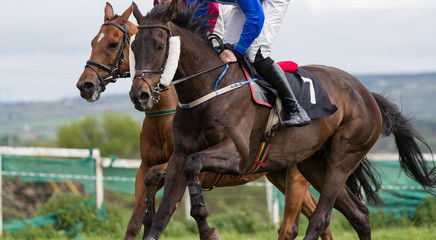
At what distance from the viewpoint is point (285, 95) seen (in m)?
5.02

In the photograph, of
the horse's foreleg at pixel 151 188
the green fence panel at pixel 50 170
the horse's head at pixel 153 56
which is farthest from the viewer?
the green fence panel at pixel 50 170

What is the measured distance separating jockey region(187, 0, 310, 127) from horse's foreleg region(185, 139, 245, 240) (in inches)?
28.7

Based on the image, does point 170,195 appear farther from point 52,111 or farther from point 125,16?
point 52,111

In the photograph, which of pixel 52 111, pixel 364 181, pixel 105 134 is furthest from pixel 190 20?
pixel 52 111

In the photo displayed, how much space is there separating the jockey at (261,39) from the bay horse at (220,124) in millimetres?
157

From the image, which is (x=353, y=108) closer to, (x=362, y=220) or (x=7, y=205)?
(x=362, y=220)

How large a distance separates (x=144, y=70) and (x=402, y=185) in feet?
24.1

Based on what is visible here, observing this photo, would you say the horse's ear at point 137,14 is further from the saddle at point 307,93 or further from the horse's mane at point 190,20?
the saddle at point 307,93

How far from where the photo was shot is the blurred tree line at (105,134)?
149 feet

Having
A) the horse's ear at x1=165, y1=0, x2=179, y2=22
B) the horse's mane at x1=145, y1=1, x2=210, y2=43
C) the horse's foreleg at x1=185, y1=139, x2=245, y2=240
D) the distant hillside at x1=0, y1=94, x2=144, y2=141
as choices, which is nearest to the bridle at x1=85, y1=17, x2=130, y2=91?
the horse's mane at x1=145, y1=1, x2=210, y2=43

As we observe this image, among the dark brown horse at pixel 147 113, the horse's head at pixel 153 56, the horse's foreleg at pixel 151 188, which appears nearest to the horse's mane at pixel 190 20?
the horse's head at pixel 153 56

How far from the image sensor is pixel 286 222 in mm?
6508

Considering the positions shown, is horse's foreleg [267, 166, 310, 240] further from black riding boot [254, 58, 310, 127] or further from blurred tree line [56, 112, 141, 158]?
blurred tree line [56, 112, 141, 158]

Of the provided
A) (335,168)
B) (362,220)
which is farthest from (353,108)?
(362,220)
